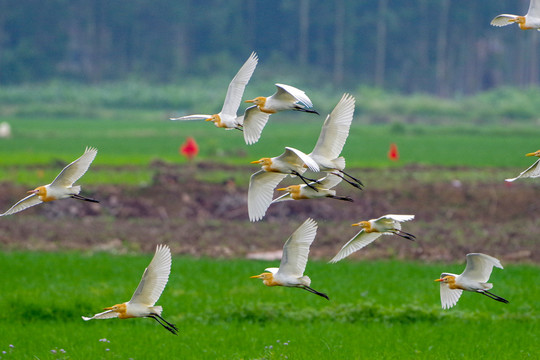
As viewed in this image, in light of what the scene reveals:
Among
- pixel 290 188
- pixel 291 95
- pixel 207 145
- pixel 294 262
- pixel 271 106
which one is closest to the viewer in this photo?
pixel 291 95

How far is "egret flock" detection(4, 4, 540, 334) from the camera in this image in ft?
18.7

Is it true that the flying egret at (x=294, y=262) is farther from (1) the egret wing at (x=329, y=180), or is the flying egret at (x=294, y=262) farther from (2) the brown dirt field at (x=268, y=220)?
(2) the brown dirt field at (x=268, y=220)

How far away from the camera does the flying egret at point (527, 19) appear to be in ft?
19.2

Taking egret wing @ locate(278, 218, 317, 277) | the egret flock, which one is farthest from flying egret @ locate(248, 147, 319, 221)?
egret wing @ locate(278, 218, 317, 277)

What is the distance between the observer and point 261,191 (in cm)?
627

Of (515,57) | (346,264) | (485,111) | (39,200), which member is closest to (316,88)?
(485,111)

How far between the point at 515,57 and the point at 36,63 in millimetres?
49053

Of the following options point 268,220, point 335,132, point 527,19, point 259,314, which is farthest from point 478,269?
point 268,220

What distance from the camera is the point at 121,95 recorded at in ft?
218

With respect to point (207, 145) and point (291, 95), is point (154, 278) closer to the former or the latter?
point (291, 95)

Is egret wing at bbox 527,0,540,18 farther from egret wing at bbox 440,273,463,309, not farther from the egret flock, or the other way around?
egret wing at bbox 440,273,463,309

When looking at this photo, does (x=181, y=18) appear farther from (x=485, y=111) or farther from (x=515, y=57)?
(x=515, y=57)

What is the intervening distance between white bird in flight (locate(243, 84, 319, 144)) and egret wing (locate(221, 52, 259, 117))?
337 mm

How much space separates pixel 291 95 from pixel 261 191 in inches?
38.1
